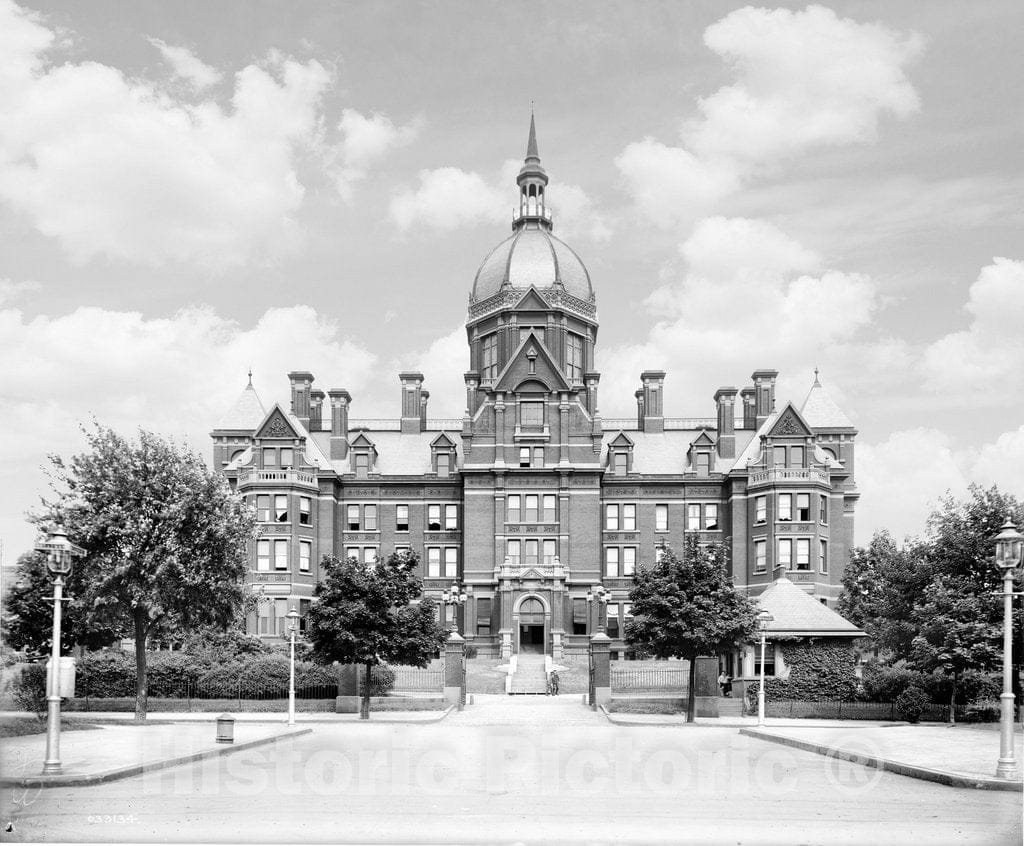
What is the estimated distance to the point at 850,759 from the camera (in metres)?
25.5

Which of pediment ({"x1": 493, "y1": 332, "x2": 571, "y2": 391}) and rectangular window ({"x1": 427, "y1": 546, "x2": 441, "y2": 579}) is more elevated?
pediment ({"x1": 493, "y1": 332, "x2": 571, "y2": 391})

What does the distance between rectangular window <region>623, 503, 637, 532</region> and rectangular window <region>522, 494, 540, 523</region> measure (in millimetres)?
6508

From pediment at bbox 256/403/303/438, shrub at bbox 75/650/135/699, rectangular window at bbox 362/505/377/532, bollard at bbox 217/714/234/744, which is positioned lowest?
shrub at bbox 75/650/135/699

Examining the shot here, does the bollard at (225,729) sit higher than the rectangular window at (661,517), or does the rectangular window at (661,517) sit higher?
the rectangular window at (661,517)

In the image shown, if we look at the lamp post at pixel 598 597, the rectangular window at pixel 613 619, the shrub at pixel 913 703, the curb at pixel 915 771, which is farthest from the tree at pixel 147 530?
the rectangular window at pixel 613 619

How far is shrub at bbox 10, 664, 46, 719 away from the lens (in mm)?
37844

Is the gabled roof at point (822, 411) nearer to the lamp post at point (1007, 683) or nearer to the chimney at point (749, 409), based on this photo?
the chimney at point (749, 409)

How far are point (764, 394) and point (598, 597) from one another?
1840 centimetres

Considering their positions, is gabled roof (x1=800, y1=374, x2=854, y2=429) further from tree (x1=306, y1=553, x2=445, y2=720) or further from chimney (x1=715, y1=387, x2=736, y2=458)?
tree (x1=306, y1=553, x2=445, y2=720)

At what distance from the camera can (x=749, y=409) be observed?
79.6 meters

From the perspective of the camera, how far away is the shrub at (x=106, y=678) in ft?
151

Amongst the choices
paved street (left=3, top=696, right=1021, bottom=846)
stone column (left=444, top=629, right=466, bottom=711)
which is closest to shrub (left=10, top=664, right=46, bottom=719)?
paved street (left=3, top=696, right=1021, bottom=846)

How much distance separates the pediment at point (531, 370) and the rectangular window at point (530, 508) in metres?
6.91

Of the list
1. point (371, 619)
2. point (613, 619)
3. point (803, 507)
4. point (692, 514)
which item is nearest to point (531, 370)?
point (692, 514)
